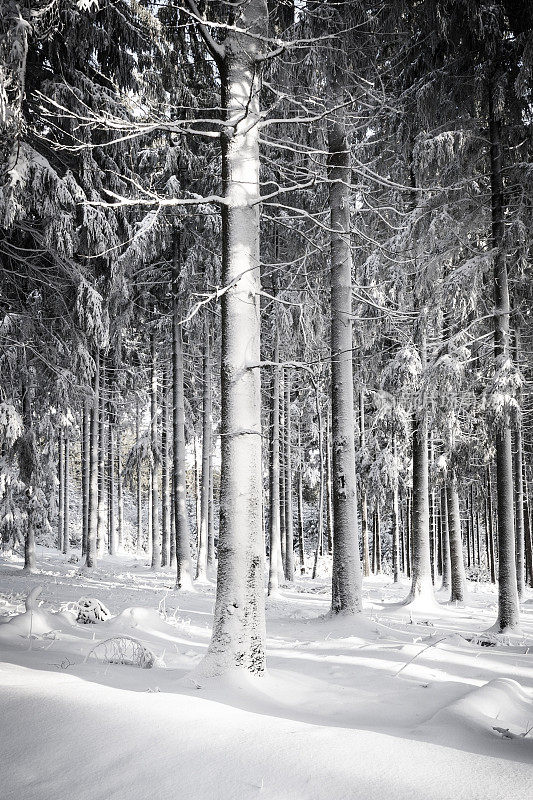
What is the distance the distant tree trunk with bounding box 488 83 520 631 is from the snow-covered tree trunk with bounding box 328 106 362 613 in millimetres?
2395

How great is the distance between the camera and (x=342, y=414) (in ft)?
31.1

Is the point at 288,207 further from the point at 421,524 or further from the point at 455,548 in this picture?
the point at 455,548

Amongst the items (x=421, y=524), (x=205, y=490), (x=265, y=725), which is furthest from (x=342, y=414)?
(x=205, y=490)

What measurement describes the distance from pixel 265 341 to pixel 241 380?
43.6 feet

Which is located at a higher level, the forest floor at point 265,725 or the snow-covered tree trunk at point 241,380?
the snow-covered tree trunk at point 241,380

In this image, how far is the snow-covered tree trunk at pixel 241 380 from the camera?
443cm

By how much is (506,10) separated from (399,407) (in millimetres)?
7986

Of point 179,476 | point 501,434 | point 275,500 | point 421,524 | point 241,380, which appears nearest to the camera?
point 241,380

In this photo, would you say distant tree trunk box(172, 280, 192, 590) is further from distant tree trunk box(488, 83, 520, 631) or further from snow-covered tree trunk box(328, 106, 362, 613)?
distant tree trunk box(488, 83, 520, 631)

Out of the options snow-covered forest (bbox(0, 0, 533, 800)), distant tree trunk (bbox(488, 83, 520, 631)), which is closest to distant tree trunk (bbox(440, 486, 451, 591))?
snow-covered forest (bbox(0, 0, 533, 800))

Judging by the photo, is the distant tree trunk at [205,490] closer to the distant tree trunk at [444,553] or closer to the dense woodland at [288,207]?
the dense woodland at [288,207]

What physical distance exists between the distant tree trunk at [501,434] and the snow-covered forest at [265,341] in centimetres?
4

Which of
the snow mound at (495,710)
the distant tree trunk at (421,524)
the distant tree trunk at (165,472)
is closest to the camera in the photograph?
the snow mound at (495,710)

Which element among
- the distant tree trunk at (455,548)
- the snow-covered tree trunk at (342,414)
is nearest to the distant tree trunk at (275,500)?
the distant tree trunk at (455,548)
